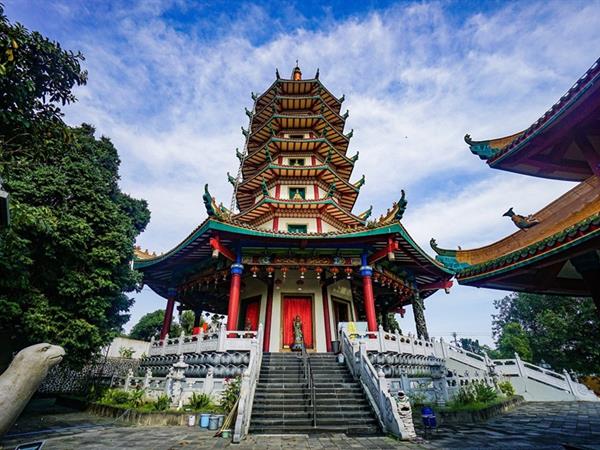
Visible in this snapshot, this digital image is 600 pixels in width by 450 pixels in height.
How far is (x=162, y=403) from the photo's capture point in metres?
9.16

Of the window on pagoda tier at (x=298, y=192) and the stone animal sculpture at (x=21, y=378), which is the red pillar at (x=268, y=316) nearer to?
the window on pagoda tier at (x=298, y=192)

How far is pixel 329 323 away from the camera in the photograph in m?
14.1

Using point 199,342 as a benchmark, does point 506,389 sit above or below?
below

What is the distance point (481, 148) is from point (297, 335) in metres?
9.96

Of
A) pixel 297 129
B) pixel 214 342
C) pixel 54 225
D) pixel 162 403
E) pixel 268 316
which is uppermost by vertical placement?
pixel 297 129

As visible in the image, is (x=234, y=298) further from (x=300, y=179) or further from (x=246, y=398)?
(x=300, y=179)

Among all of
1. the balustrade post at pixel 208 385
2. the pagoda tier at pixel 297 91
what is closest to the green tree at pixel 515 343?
the pagoda tier at pixel 297 91

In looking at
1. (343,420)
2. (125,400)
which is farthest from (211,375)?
(343,420)

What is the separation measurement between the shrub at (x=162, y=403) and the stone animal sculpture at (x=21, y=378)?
18.0 ft

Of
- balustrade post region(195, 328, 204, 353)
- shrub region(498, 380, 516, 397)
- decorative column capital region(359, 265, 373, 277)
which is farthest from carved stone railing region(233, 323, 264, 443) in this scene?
shrub region(498, 380, 516, 397)

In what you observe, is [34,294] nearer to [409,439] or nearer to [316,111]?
[409,439]

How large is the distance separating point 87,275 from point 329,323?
9654 mm

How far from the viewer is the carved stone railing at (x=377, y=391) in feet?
21.9

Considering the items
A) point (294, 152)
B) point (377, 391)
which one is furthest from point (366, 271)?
point (294, 152)
